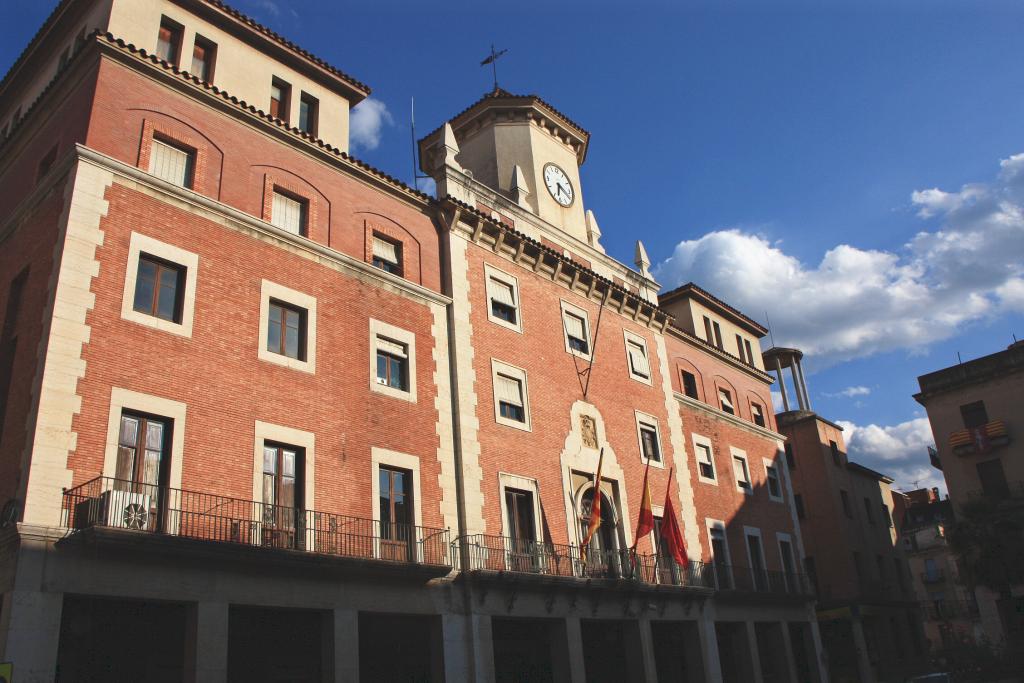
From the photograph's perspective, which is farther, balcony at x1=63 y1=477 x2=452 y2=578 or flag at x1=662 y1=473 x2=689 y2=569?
flag at x1=662 y1=473 x2=689 y2=569

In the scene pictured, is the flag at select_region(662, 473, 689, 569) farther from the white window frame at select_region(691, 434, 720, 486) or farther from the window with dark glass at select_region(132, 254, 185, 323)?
the window with dark glass at select_region(132, 254, 185, 323)

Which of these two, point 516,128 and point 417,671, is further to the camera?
point 516,128

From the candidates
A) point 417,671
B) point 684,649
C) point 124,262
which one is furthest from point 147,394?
point 684,649

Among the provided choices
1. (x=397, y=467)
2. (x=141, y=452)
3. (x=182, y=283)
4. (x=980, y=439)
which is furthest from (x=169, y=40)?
(x=980, y=439)

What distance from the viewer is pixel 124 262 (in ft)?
54.7

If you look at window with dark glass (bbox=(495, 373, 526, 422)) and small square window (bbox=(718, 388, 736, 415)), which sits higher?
small square window (bbox=(718, 388, 736, 415))

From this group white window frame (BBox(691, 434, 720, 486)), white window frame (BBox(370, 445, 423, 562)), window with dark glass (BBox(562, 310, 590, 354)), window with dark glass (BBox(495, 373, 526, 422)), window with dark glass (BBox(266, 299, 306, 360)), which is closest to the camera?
window with dark glass (BBox(266, 299, 306, 360))

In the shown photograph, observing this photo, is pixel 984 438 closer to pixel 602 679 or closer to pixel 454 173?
pixel 602 679

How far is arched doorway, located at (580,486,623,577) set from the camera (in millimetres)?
24703

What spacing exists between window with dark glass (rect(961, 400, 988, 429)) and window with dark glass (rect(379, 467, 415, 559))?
37700mm

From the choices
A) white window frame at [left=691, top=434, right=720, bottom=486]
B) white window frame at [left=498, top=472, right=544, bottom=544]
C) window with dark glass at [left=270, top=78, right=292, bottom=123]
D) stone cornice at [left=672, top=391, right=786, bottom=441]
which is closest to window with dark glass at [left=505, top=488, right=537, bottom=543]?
white window frame at [left=498, top=472, right=544, bottom=544]

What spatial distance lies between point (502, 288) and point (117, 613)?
14.5 m

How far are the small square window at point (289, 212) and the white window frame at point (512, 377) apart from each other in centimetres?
674

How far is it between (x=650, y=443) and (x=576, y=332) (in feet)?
16.2
